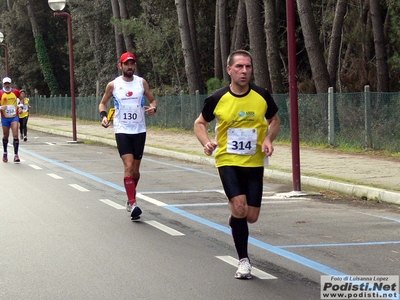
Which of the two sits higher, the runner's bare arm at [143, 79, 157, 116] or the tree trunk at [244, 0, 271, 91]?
the tree trunk at [244, 0, 271, 91]

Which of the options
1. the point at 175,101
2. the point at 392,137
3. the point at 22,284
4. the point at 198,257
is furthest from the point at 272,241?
the point at 175,101

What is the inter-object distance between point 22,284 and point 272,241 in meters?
2.94

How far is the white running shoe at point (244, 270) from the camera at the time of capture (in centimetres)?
700

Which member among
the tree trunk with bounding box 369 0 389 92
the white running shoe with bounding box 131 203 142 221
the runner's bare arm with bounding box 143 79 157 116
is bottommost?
the white running shoe with bounding box 131 203 142 221

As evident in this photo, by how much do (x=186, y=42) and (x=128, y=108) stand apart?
23.5 meters

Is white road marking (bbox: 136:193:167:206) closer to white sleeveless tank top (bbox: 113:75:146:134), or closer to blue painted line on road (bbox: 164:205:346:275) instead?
blue painted line on road (bbox: 164:205:346:275)

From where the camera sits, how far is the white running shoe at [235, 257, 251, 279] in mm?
6996

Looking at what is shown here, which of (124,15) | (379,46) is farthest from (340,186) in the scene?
(124,15)

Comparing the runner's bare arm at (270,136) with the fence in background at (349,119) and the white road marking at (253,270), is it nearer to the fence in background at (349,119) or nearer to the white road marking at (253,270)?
the white road marking at (253,270)

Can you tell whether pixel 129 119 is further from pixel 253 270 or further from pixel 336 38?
pixel 336 38

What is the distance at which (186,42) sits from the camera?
1337 inches

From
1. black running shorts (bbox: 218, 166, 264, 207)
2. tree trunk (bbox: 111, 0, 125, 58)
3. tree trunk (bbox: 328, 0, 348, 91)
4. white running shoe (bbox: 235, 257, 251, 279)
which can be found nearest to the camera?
white running shoe (bbox: 235, 257, 251, 279)

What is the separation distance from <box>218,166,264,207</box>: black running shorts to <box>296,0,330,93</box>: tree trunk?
17.3 metres

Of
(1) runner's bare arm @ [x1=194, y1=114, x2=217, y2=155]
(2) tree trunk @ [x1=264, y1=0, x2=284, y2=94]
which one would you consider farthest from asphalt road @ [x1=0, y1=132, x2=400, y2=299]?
(2) tree trunk @ [x1=264, y1=0, x2=284, y2=94]
